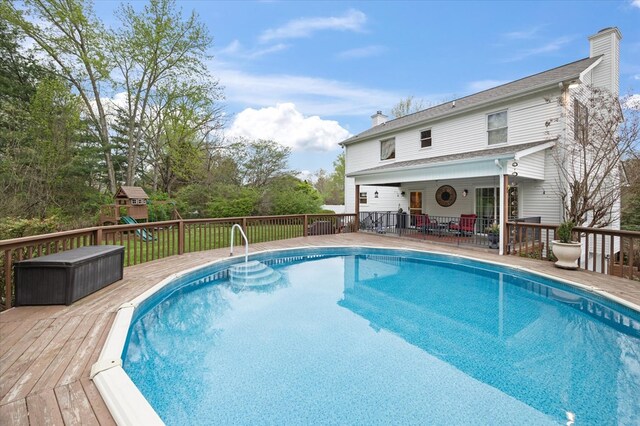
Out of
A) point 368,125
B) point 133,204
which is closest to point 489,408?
Answer: point 133,204

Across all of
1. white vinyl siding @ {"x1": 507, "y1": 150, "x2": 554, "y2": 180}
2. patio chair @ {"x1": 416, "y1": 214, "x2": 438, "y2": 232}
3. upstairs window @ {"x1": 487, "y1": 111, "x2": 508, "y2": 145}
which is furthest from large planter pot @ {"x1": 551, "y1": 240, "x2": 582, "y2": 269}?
upstairs window @ {"x1": 487, "y1": 111, "x2": 508, "y2": 145}

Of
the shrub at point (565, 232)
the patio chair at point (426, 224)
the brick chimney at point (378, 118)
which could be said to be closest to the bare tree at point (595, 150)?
the shrub at point (565, 232)

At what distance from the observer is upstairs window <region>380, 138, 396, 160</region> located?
14.0 metres

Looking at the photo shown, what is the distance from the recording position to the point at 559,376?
2990mm

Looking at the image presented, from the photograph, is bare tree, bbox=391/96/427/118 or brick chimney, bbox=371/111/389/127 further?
bare tree, bbox=391/96/427/118

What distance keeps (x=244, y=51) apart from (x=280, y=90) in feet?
11.5

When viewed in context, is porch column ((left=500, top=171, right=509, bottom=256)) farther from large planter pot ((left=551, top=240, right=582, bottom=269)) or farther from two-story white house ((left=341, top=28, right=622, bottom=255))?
large planter pot ((left=551, top=240, right=582, bottom=269))

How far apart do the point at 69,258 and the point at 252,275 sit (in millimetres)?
3491

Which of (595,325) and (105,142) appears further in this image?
(105,142)

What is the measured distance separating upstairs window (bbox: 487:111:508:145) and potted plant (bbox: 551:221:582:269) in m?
4.74

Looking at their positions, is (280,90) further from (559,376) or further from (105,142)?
(559,376)

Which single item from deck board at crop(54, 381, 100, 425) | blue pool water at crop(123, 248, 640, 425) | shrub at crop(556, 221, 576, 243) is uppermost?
shrub at crop(556, 221, 576, 243)

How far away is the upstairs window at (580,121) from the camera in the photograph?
26.9ft

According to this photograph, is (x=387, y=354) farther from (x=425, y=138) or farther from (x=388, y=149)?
(x=388, y=149)
